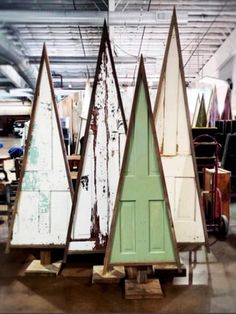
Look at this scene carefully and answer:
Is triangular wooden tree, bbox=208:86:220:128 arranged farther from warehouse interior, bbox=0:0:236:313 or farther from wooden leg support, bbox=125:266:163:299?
wooden leg support, bbox=125:266:163:299

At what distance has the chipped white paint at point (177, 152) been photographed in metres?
3.08

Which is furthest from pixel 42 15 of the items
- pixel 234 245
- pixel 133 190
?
pixel 234 245

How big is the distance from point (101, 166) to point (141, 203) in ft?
1.75

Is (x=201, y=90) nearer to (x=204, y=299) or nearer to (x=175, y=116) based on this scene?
(x=175, y=116)

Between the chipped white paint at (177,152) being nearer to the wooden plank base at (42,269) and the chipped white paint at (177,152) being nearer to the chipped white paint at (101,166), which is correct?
the chipped white paint at (101,166)

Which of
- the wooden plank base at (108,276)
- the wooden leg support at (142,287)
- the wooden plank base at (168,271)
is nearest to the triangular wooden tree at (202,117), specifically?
the wooden plank base at (168,271)

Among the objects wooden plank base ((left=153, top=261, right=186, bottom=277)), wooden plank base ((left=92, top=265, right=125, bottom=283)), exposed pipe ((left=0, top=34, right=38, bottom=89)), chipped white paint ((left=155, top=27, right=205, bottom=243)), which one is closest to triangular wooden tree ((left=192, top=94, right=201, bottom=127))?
exposed pipe ((left=0, top=34, right=38, bottom=89))

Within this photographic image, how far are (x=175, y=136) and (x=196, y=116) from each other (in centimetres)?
451

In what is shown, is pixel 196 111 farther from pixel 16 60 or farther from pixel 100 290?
pixel 100 290

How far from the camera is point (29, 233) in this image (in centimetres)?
315

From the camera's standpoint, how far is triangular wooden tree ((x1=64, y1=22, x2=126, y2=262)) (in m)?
3.03

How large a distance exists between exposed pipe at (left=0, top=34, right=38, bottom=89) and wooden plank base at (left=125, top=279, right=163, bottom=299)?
17.3 ft

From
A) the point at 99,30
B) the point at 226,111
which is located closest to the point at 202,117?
the point at 226,111

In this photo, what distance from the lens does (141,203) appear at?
2.76 metres
